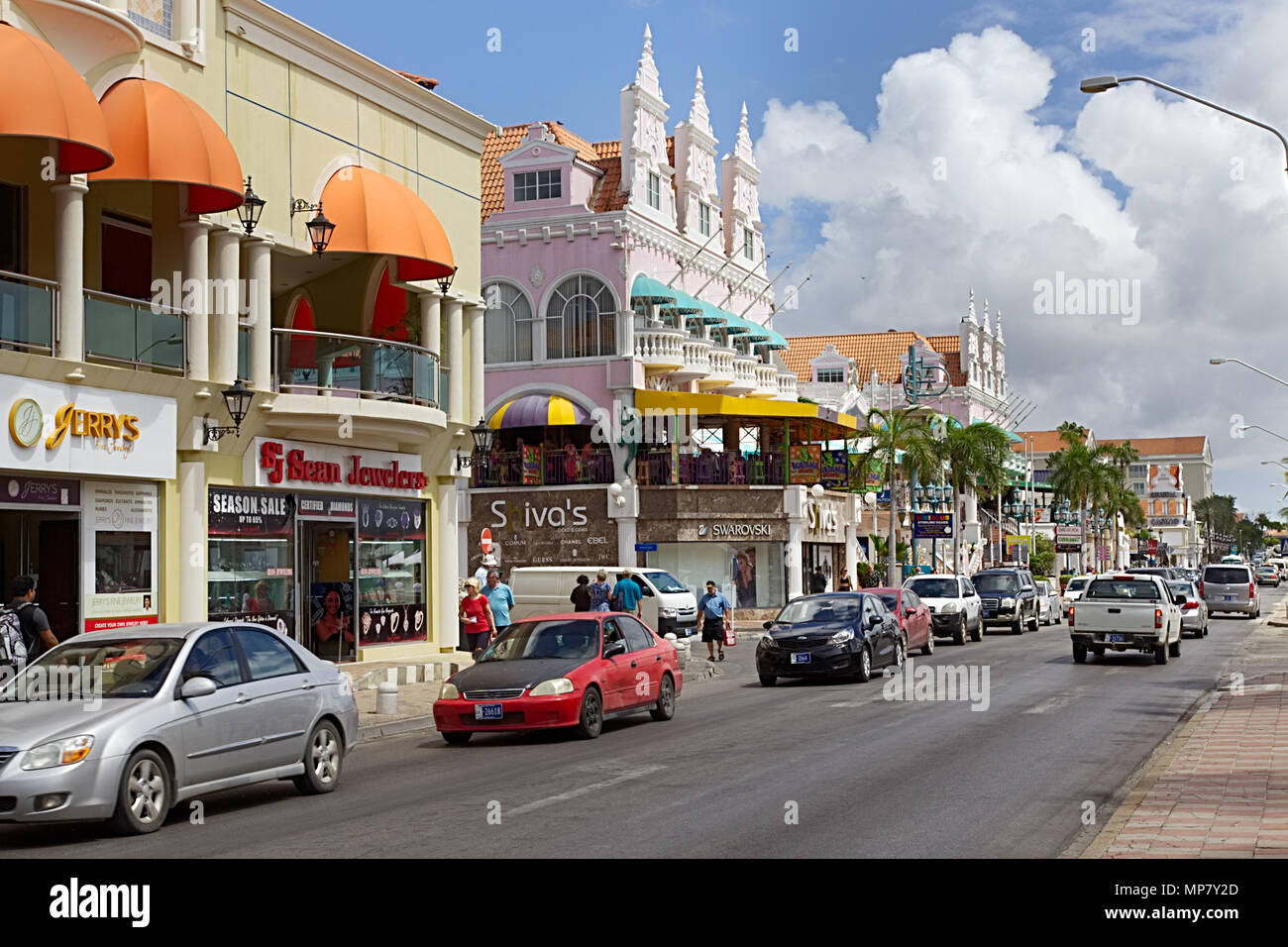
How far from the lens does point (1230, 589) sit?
54000mm

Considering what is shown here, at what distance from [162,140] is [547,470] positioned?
98.0 feet

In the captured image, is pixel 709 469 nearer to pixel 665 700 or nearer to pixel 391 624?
pixel 391 624

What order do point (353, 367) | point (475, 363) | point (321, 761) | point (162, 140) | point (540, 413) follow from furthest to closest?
point (540, 413), point (475, 363), point (353, 367), point (162, 140), point (321, 761)

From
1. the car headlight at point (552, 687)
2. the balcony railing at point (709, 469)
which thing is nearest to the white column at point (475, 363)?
the car headlight at point (552, 687)

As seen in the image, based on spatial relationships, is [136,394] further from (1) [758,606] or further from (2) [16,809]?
(1) [758,606]

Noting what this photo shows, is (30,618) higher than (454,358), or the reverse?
(454,358)

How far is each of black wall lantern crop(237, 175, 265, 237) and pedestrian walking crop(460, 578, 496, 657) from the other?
A: 6482 millimetres

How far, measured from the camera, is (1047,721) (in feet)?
58.7

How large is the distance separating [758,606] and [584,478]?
769 cm

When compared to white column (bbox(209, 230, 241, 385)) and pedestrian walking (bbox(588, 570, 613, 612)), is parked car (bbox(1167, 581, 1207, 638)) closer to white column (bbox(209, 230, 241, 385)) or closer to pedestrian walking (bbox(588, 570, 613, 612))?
pedestrian walking (bbox(588, 570, 613, 612))

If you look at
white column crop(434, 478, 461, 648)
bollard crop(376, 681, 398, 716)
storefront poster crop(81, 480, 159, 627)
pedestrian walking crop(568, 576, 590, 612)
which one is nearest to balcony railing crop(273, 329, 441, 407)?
white column crop(434, 478, 461, 648)

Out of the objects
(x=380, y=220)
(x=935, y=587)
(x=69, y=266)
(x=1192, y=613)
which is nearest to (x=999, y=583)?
(x=1192, y=613)

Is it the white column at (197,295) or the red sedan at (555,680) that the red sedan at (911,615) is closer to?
the red sedan at (555,680)
